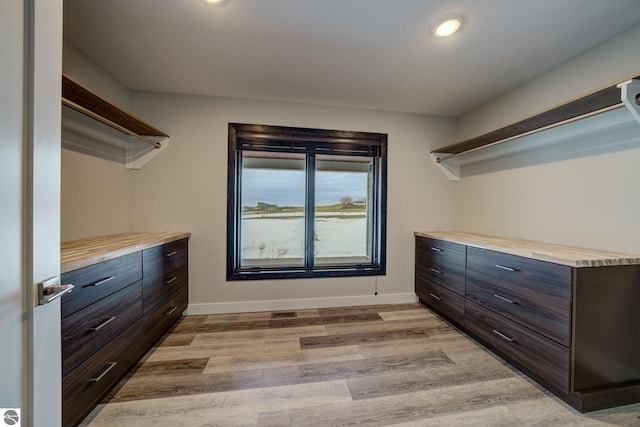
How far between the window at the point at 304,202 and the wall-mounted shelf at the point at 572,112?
1.03m

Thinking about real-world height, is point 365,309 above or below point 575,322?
below

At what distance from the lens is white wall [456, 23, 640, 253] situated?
1.57 meters

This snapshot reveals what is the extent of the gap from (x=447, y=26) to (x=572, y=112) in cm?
105

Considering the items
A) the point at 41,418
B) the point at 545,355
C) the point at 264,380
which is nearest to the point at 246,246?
the point at 264,380

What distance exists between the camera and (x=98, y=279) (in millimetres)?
1331

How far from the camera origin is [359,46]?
1755mm

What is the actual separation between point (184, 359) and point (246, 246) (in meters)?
1.24

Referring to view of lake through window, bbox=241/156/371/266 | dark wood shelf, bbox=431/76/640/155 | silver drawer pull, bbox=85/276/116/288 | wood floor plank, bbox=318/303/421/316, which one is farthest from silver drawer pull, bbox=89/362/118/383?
dark wood shelf, bbox=431/76/640/155

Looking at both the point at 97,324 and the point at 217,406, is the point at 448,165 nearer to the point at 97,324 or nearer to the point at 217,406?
the point at 217,406

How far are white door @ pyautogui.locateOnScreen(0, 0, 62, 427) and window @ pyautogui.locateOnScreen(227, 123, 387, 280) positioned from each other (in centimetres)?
186

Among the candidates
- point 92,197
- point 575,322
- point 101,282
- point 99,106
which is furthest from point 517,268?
point 92,197

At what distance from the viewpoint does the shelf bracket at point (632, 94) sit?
1.27 metres

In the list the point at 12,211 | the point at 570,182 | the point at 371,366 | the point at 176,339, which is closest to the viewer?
the point at 12,211

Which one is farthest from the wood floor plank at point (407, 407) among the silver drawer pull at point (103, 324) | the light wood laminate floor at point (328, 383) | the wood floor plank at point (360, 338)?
the silver drawer pull at point (103, 324)
